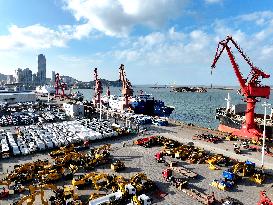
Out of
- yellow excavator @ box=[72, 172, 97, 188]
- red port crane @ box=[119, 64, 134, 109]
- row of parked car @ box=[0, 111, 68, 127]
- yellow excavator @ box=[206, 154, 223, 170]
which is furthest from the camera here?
red port crane @ box=[119, 64, 134, 109]

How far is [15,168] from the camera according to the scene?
1588 inches

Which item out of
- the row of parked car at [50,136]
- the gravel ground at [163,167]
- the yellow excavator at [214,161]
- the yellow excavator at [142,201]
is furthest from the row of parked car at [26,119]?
the yellow excavator at [142,201]

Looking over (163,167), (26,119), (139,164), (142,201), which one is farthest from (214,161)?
(26,119)

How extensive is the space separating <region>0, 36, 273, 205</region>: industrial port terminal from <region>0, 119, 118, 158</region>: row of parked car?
18cm

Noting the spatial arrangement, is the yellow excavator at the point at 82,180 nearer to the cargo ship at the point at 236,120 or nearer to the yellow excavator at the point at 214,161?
the yellow excavator at the point at 214,161

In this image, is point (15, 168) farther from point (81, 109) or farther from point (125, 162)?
point (81, 109)

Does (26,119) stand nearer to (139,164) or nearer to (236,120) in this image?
(139,164)

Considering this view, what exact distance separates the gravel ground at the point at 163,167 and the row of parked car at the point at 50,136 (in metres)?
2.44

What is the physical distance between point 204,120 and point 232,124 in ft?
124

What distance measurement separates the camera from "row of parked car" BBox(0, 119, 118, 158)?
49.8 m

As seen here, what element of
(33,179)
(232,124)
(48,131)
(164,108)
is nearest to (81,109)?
(48,131)

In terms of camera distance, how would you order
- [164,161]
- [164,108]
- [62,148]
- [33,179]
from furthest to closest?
1. [164,108]
2. [62,148]
3. [164,161]
4. [33,179]

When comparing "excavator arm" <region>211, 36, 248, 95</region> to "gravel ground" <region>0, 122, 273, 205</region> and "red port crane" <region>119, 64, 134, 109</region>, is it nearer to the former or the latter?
"gravel ground" <region>0, 122, 273, 205</region>

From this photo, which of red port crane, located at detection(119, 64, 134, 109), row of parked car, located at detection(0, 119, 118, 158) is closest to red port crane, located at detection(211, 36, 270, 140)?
row of parked car, located at detection(0, 119, 118, 158)
